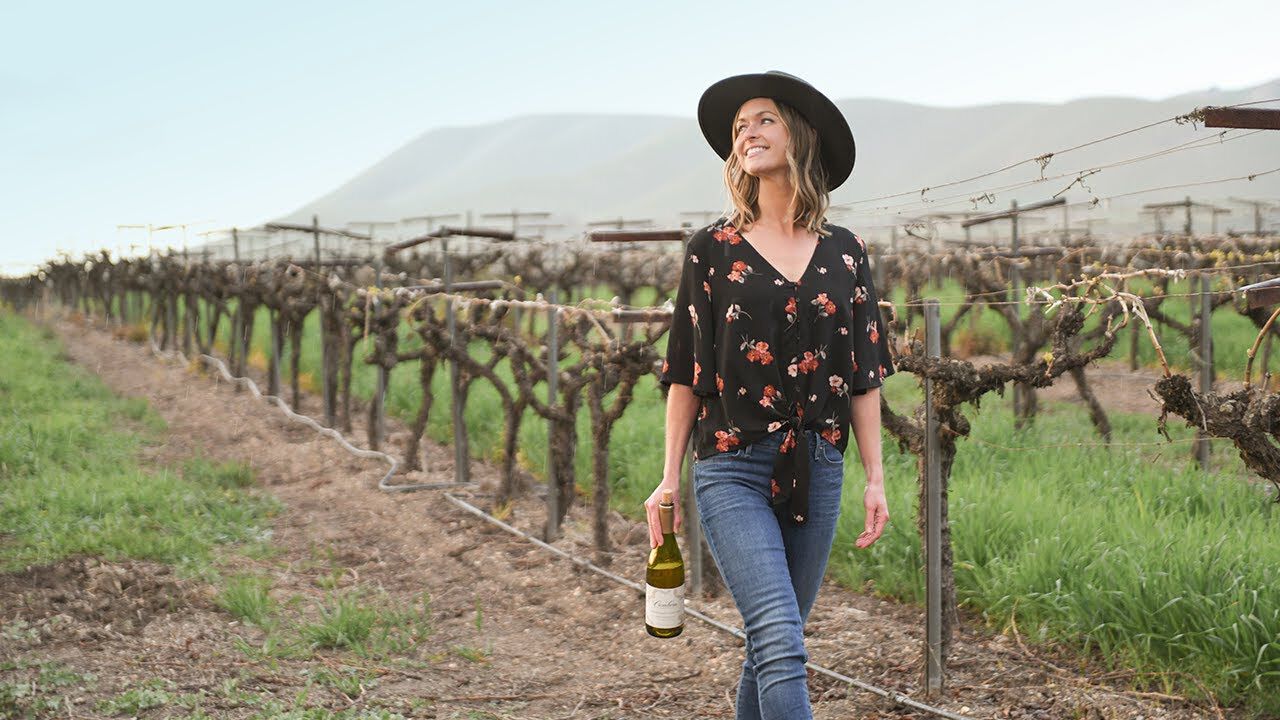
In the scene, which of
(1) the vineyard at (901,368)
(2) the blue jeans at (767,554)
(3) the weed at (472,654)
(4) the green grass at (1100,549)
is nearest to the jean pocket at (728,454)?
(2) the blue jeans at (767,554)

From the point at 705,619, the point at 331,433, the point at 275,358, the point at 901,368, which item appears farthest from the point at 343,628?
the point at 275,358

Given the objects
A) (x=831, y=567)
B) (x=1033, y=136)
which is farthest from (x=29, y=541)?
(x=1033, y=136)

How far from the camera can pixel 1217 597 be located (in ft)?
11.5

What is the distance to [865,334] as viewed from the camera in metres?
2.31

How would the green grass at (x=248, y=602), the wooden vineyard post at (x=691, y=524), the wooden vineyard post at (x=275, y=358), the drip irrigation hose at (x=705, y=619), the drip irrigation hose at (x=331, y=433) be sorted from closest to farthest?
1. the drip irrigation hose at (x=705, y=619)
2. the green grass at (x=248, y=602)
3. the wooden vineyard post at (x=691, y=524)
4. the drip irrigation hose at (x=331, y=433)
5. the wooden vineyard post at (x=275, y=358)

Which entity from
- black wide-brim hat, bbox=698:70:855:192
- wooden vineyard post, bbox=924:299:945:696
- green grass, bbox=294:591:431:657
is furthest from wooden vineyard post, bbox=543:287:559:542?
black wide-brim hat, bbox=698:70:855:192

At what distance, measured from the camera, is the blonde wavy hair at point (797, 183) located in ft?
7.51

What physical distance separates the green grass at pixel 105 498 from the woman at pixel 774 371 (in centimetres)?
366

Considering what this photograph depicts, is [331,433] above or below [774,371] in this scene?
below

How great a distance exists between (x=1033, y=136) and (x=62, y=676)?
120533mm

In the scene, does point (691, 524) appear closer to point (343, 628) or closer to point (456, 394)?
point (343, 628)

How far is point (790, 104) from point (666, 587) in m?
1.10

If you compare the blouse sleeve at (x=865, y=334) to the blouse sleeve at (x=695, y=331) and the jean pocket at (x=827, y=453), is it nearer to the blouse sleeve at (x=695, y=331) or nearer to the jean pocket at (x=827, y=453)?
the jean pocket at (x=827, y=453)

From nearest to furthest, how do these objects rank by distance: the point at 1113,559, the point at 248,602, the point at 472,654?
1. the point at 1113,559
2. the point at 472,654
3. the point at 248,602
